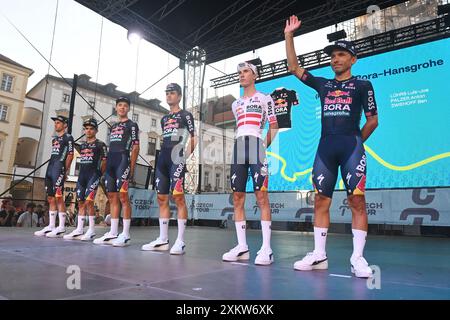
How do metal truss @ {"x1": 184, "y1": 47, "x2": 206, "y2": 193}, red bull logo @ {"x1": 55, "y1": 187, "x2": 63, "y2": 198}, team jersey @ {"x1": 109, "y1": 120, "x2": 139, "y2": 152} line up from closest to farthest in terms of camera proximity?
team jersey @ {"x1": 109, "y1": 120, "x2": 139, "y2": 152}, red bull logo @ {"x1": 55, "y1": 187, "x2": 63, "y2": 198}, metal truss @ {"x1": 184, "y1": 47, "x2": 206, "y2": 193}

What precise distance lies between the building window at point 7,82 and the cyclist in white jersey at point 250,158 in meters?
25.3

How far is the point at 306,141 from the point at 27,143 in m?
22.1

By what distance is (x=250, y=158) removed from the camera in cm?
357

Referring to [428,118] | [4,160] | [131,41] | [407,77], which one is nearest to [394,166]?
[428,118]

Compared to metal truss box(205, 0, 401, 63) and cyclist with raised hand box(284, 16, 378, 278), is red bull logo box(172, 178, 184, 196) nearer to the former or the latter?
Result: cyclist with raised hand box(284, 16, 378, 278)

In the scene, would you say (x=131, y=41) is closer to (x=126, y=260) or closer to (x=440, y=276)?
(x=126, y=260)

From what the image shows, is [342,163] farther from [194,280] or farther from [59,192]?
[59,192]

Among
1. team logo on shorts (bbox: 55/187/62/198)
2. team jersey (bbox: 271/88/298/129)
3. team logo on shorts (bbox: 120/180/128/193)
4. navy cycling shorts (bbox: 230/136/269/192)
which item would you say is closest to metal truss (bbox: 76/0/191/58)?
team jersey (bbox: 271/88/298/129)

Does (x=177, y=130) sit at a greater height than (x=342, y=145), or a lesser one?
greater

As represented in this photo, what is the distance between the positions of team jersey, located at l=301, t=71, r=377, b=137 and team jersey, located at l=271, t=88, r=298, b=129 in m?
7.53

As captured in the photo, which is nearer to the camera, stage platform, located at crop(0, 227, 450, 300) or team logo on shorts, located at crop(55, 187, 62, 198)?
stage platform, located at crop(0, 227, 450, 300)

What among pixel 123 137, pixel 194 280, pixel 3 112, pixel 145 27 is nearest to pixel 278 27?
pixel 145 27

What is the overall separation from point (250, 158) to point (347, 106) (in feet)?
3.66

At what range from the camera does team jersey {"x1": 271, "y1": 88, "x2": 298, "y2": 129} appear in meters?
10.6
